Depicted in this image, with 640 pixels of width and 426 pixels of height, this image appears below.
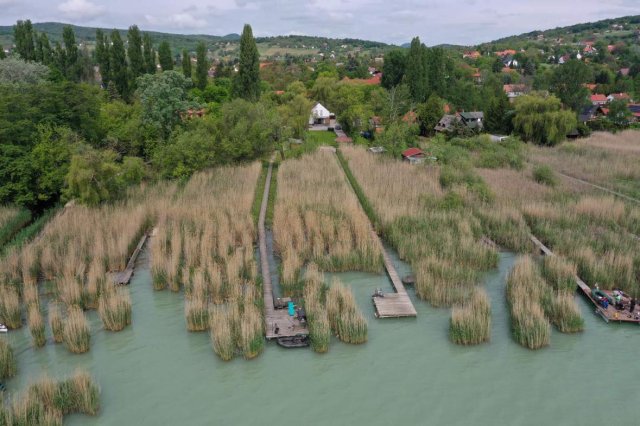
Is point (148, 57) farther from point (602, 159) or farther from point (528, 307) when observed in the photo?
point (528, 307)

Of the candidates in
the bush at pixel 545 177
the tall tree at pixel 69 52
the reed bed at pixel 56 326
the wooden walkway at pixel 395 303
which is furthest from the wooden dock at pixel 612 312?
the tall tree at pixel 69 52

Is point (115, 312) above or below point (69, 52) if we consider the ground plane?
below

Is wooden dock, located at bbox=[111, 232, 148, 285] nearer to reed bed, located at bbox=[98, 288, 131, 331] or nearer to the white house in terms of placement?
reed bed, located at bbox=[98, 288, 131, 331]

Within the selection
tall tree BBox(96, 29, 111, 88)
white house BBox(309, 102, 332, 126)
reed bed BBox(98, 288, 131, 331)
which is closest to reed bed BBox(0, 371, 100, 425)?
reed bed BBox(98, 288, 131, 331)

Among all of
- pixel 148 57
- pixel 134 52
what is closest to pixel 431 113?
pixel 148 57

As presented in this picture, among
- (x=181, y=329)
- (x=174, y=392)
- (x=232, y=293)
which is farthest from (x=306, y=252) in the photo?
(x=174, y=392)

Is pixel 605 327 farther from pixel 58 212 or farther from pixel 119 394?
pixel 58 212

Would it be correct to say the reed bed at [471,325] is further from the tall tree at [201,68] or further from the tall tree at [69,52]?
the tall tree at [69,52]
